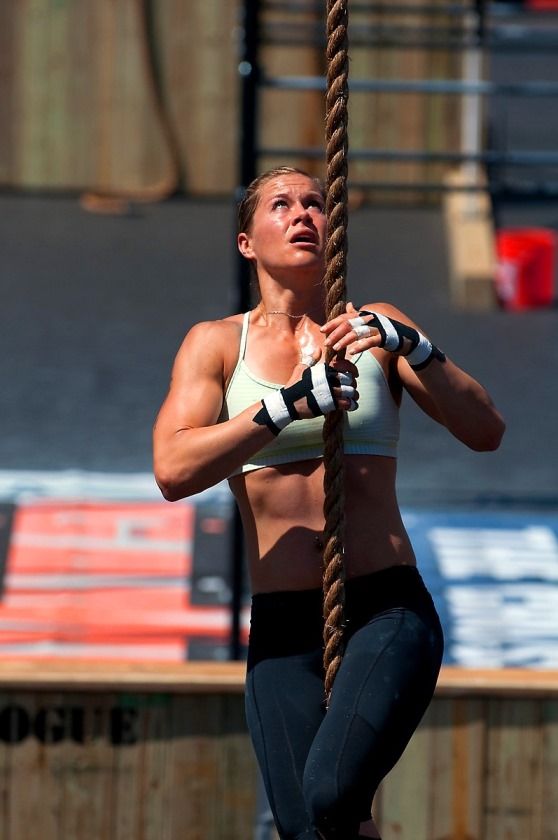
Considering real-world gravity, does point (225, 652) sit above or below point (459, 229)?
below

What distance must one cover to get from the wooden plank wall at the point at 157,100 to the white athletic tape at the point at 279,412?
7891mm

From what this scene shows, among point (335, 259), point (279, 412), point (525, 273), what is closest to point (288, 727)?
point (279, 412)

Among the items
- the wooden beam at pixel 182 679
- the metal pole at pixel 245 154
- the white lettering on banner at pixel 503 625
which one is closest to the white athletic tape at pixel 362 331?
the wooden beam at pixel 182 679

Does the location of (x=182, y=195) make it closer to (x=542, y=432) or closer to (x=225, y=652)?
(x=542, y=432)

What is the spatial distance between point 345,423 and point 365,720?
597mm

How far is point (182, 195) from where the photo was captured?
36.5 ft

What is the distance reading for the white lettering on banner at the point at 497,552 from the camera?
6188 millimetres

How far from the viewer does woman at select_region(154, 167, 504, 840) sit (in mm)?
2990

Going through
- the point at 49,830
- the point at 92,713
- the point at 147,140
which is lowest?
the point at 49,830

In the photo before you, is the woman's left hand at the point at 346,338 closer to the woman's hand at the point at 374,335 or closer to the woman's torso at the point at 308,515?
the woman's hand at the point at 374,335

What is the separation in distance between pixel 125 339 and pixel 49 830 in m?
4.54

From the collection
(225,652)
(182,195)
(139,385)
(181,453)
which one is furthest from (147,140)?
(181,453)

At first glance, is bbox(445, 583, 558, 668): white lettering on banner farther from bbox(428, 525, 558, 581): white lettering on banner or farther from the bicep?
the bicep

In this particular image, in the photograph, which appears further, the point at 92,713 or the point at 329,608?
the point at 92,713
